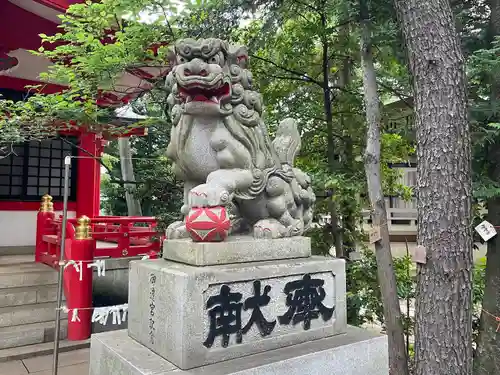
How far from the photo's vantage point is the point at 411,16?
131 inches

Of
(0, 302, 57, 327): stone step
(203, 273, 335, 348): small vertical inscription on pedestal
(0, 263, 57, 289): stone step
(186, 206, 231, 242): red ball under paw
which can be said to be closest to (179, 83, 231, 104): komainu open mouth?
(186, 206, 231, 242): red ball under paw

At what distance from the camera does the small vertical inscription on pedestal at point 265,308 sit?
2.18 metres

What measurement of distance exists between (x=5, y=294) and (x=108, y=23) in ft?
12.2

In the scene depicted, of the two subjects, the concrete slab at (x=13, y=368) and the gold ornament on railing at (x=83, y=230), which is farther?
the gold ornament on railing at (x=83, y=230)

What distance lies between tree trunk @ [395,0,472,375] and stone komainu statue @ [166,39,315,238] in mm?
1252

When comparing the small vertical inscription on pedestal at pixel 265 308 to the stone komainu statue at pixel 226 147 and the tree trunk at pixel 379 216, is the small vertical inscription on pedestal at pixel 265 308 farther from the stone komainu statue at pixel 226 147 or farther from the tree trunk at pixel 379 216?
the tree trunk at pixel 379 216

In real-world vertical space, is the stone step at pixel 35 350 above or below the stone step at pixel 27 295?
below

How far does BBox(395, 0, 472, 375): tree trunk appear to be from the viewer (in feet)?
10.5

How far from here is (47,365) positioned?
4277 millimetres

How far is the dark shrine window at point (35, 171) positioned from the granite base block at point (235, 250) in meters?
6.26

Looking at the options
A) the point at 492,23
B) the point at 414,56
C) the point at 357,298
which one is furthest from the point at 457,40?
the point at 357,298

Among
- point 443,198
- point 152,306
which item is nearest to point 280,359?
point 152,306

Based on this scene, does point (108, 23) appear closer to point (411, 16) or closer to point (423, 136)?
point (411, 16)

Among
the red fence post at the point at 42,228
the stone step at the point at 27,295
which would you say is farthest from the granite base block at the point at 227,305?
the red fence post at the point at 42,228
